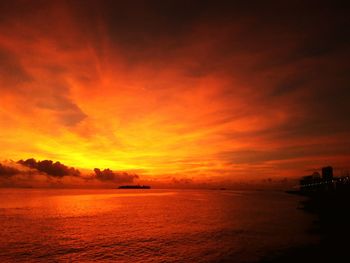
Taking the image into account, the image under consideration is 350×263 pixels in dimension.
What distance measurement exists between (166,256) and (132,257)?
4221mm

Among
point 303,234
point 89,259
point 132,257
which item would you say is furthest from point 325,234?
point 89,259

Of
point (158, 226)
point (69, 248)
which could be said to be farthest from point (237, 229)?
point (69, 248)

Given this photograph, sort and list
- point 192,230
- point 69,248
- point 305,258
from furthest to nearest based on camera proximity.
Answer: point 192,230 → point 69,248 → point 305,258

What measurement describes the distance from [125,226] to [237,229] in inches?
928

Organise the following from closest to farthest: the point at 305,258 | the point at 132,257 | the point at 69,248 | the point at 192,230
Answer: the point at 305,258 < the point at 132,257 < the point at 69,248 < the point at 192,230

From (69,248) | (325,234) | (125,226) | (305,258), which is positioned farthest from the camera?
(125,226)

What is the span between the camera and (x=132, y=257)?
118ft

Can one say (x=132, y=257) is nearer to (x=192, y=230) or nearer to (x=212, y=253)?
(x=212, y=253)

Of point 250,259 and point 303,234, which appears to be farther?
point 303,234

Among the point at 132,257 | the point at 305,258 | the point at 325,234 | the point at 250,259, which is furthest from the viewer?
the point at 325,234

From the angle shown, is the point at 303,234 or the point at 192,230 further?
the point at 192,230

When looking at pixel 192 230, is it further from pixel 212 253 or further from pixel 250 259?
pixel 250 259

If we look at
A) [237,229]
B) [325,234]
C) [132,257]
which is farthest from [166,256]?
[325,234]

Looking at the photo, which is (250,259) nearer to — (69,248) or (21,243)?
(69,248)
